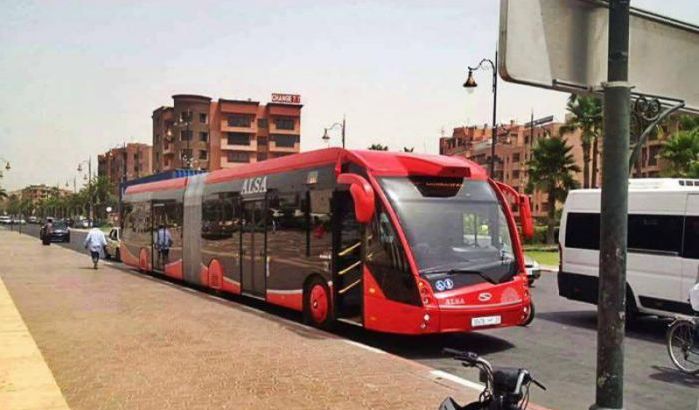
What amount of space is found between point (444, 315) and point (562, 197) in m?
35.2

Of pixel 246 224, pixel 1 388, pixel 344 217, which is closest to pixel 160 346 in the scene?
pixel 1 388

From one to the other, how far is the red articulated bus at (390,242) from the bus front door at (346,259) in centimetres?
2

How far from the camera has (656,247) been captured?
11641 mm

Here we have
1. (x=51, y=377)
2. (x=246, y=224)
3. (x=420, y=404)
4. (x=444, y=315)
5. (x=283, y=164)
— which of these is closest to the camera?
(x=420, y=404)

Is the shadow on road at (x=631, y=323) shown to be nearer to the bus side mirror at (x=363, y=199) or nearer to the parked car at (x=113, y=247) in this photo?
the bus side mirror at (x=363, y=199)

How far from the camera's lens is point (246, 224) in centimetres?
1505

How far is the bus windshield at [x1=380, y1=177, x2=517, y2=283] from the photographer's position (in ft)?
32.3

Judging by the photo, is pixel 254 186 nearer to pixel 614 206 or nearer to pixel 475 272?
pixel 475 272

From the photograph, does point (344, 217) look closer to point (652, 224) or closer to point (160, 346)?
point (160, 346)

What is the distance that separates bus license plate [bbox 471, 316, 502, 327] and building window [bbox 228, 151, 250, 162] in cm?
9689

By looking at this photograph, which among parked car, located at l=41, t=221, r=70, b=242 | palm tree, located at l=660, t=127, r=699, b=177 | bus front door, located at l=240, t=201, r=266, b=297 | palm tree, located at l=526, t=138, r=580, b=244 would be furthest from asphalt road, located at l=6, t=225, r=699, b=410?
parked car, located at l=41, t=221, r=70, b=242

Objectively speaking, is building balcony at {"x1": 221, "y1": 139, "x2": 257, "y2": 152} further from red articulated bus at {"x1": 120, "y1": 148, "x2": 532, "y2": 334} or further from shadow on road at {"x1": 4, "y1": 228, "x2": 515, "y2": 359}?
shadow on road at {"x1": 4, "y1": 228, "x2": 515, "y2": 359}

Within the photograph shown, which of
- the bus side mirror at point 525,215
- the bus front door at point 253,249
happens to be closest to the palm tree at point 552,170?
the bus front door at point 253,249

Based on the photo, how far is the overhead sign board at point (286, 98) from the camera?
356ft
